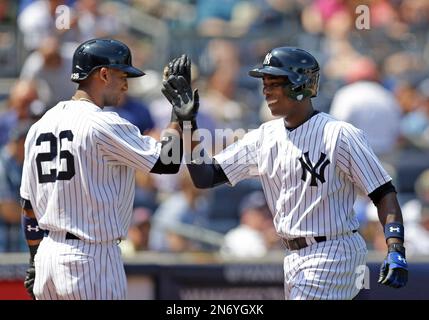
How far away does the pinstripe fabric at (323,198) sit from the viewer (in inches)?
211

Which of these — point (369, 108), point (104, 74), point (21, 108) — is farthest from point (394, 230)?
point (21, 108)

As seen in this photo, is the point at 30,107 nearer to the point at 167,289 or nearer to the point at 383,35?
the point at 167,289

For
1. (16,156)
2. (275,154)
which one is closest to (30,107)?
(16,156)

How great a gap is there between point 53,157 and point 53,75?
13.3ft

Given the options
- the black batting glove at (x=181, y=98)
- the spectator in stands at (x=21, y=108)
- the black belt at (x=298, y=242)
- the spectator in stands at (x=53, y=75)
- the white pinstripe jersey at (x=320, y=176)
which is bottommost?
the black belt at (x=298, y=242)

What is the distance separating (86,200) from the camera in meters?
5.32

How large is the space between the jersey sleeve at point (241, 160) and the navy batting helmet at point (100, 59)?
644 mm

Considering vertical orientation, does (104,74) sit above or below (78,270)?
above

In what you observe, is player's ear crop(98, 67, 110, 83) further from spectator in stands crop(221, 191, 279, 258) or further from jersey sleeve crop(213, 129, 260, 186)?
spectator in stands crop(221, 191, 279, 258)

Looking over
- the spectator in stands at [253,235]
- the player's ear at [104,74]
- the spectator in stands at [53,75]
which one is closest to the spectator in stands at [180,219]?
the spectator in stands at [253,235]

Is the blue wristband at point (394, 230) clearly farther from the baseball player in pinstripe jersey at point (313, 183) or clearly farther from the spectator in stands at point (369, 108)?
the spectator in stands at point (369, 108)

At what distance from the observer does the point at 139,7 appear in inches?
442

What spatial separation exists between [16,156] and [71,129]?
11.4 ft

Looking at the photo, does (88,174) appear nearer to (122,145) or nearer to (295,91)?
(122,145)
